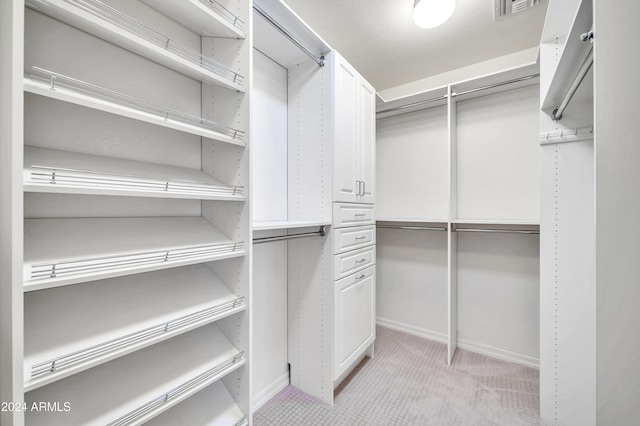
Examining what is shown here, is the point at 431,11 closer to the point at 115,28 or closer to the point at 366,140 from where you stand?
the point at 366,140

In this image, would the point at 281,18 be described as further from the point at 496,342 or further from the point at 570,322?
the point at 496,342

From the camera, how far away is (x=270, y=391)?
186 centimetres

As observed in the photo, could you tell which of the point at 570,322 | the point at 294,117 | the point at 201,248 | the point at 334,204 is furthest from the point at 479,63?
the point at 201,248

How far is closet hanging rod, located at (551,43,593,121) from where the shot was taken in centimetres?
101

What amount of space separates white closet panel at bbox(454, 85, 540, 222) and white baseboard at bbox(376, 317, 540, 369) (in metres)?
1.18

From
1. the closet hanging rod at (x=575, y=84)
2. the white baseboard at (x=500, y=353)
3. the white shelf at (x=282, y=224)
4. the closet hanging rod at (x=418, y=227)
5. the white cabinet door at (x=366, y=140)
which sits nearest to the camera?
the closet hanging rod at (x=575, y=84)

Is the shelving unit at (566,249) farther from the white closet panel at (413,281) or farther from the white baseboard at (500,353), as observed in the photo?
the white closet panel at (413,281)

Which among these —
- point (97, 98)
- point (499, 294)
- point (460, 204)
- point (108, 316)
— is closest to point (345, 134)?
point (97, 98)

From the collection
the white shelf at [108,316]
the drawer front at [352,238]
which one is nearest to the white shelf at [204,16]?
the white shelf at [108,316]

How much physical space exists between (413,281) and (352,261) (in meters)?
1.20

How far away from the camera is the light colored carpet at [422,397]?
168cm

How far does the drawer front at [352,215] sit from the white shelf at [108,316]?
0.86 metres

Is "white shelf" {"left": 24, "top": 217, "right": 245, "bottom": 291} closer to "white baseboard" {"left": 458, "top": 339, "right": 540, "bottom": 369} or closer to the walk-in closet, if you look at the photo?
the walk-in closet

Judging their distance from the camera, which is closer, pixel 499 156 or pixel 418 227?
pixel 499 156
